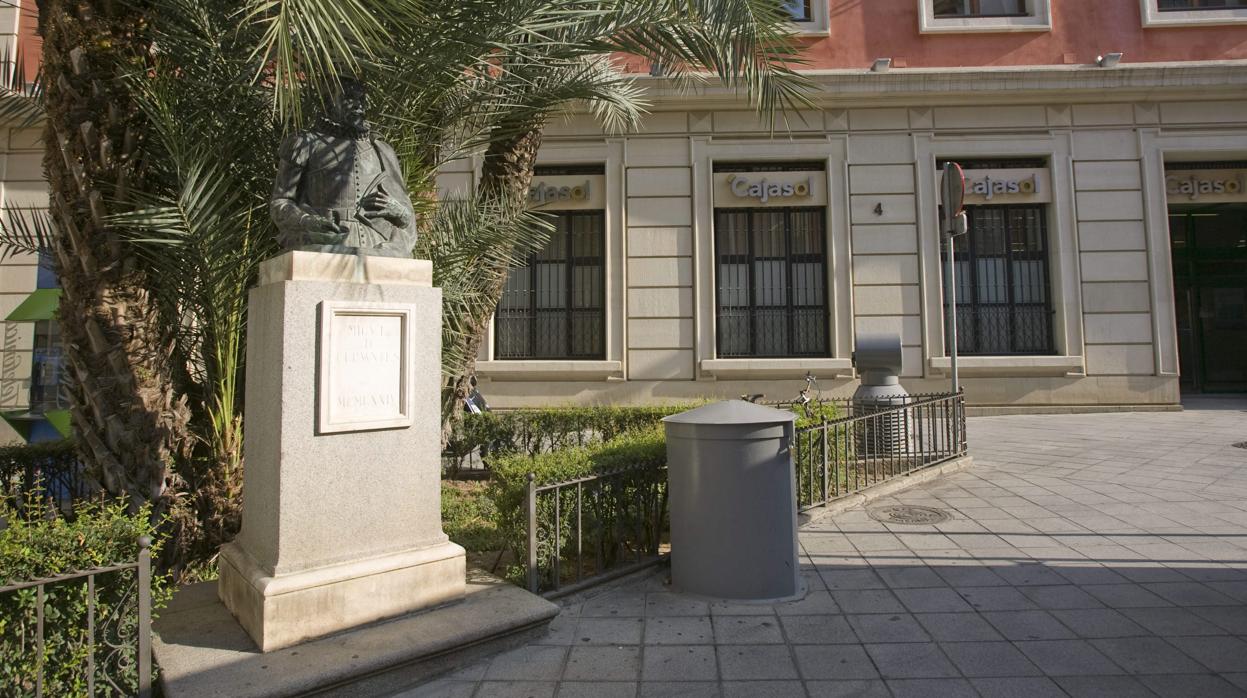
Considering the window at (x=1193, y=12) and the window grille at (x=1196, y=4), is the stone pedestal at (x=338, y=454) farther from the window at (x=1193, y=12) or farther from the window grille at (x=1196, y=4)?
the window grille at (x=1196, y=4)

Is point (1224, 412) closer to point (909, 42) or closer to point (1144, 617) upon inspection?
point (909, 42)

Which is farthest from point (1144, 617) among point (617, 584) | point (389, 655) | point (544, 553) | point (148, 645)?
point (148, 645)

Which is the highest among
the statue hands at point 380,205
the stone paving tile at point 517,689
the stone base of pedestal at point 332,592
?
the statue hands at point 380,205

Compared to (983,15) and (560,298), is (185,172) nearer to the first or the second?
(560,298)

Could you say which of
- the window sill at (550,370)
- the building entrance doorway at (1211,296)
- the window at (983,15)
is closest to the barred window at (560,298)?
the window sill at (550,370)

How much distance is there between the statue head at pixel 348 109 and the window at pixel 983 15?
13714mm

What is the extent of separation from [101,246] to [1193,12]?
750 inches

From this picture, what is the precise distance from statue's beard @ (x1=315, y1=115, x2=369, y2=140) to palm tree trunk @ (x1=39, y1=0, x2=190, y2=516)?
167 centimetres

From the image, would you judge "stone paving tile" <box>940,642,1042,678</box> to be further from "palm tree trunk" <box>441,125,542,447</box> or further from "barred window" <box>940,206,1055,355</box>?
"barred window" <box>940,206,1055,355</box>

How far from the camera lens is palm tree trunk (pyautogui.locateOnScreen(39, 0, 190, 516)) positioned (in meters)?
4.48

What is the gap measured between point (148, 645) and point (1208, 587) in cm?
599

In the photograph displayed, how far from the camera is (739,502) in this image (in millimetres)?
4188

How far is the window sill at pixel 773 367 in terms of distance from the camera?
13445mm

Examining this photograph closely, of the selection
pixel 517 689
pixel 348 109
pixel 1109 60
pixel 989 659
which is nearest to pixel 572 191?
pixel 348 109
